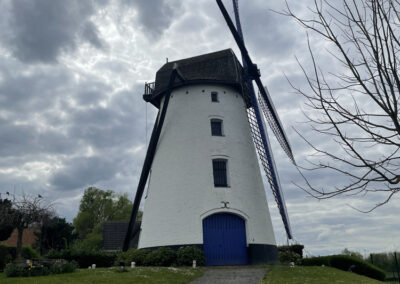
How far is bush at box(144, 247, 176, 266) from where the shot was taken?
720 inches

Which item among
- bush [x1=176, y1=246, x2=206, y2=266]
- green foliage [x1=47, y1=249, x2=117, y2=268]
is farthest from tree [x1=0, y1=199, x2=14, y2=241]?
bush [x1=176, y1=246, x2=206, y2=266]

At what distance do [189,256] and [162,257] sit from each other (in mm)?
1360

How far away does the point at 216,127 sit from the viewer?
22375mm

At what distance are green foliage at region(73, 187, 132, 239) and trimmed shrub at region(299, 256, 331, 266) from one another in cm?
3623

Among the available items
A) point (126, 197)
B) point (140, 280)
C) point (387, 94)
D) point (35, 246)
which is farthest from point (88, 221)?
point (387, 94)

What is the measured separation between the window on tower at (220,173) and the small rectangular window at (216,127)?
1.78 m

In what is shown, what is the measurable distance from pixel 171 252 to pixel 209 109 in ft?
27.8

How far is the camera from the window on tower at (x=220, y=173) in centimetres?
2075

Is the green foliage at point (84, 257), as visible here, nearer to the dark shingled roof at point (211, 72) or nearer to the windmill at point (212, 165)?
the windmill at point (212, 165)

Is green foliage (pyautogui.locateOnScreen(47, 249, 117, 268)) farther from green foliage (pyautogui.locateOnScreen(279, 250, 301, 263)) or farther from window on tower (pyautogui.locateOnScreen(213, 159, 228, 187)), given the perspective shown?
green foliage (pyautogui.locateOnScreen(279, 250, 301, 263))

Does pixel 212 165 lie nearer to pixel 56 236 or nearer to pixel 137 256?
pixel 137 256

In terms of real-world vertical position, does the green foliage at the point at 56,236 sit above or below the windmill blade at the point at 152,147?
below

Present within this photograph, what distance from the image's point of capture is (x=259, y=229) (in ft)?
67.2

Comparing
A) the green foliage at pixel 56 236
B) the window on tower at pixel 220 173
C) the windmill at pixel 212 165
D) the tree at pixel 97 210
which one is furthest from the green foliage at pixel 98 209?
the window on tower at pixel 220 173
